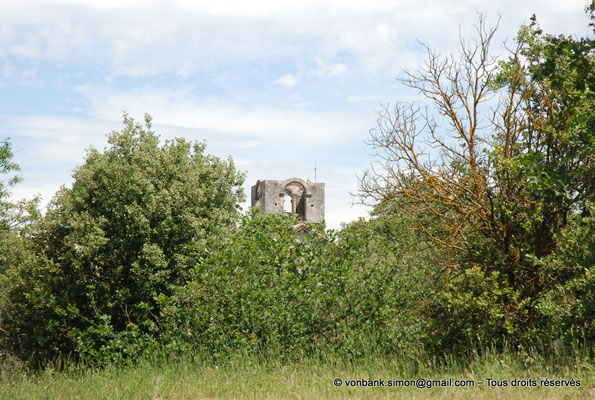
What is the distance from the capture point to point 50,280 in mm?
17219

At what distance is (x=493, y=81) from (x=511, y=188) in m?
2.19

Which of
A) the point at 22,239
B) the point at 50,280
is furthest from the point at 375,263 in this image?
the point at 22,239

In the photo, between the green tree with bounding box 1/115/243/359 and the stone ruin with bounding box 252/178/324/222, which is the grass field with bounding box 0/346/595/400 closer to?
the green tree with bounding box 1/115/243/359

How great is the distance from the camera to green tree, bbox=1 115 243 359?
16828 millimetres

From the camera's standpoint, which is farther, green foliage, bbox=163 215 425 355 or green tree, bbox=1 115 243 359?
green tree, bbox=1 115 243 359

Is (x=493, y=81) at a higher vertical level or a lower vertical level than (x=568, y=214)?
higher

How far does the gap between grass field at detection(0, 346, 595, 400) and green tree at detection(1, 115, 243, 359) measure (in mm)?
8167

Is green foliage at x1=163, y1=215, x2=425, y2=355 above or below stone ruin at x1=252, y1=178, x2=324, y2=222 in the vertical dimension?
below

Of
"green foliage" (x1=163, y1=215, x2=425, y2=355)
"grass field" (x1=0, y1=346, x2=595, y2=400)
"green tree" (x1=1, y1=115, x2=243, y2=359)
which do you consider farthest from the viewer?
"green tree" (x1=1, y1=115, x2=243, y2=359)

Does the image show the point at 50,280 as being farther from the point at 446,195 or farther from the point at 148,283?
the point at 446,195

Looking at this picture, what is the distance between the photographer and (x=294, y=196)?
174ft

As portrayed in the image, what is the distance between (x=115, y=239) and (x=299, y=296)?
361 inches

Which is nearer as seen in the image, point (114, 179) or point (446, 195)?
point (446, 195)

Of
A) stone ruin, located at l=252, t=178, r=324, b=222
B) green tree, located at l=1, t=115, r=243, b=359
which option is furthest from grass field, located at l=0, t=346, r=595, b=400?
stone ruin, located at l=252, t=178, r=324, b=222
